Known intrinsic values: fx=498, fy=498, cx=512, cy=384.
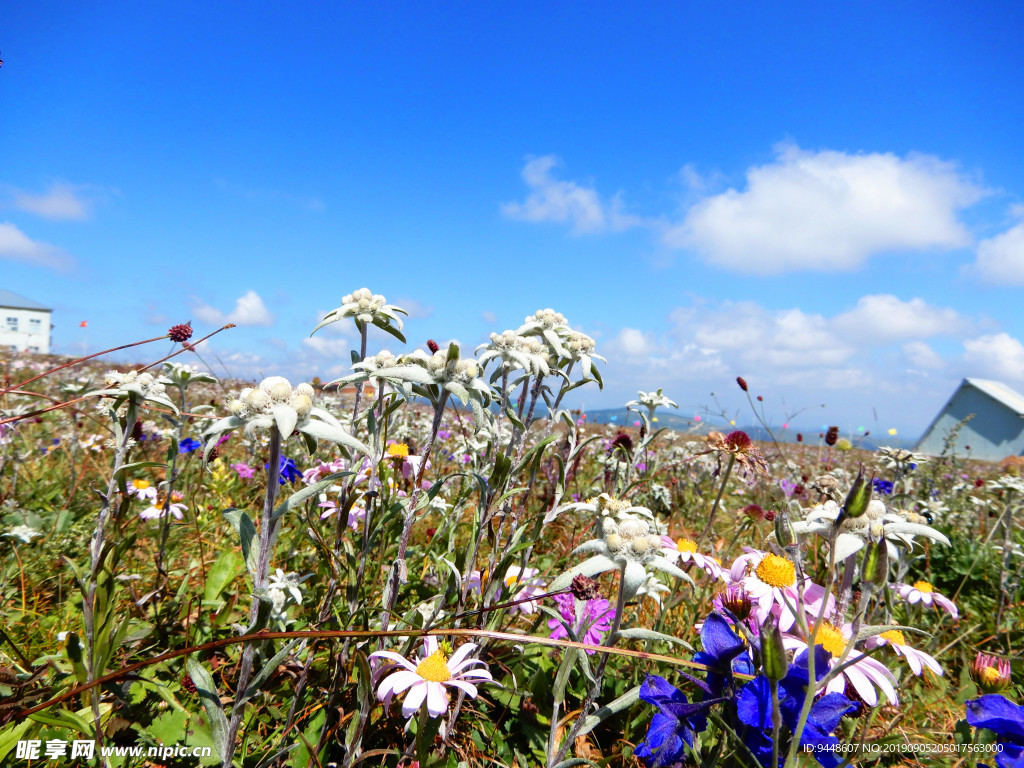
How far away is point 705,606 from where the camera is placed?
3.29 m

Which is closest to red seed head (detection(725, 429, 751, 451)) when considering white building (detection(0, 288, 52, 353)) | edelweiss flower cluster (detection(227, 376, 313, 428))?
edelweiss flower cluster (detection(227, 376, 313, 428))

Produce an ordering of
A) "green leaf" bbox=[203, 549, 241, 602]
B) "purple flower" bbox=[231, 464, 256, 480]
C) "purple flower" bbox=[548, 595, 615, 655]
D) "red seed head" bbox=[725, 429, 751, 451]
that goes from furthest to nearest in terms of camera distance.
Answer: "purple flower" bbox=[231, 464, 256, 480] → "red seed head" bbox=[725, 429, 751, 451] → "green leaf" bbox=[203, 549, 241, 602] → "purple flower" bbox=[548, 595, 615, 655]

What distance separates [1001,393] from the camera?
20.6 m

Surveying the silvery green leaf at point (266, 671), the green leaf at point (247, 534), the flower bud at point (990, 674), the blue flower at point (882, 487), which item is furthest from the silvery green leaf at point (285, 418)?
the blue flower at point (882, 487)

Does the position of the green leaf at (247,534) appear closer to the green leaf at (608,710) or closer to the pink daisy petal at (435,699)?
the pink daisy petal at (435,699)

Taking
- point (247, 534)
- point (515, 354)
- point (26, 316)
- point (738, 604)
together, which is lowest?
point (738, 604)

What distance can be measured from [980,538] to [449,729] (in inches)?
203

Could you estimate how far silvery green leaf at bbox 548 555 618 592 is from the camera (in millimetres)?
1658

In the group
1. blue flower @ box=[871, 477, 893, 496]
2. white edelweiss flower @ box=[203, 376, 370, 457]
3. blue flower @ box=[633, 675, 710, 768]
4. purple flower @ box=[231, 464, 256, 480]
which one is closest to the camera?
white edelweiss flower @ box=[203, 376, 370, 457]

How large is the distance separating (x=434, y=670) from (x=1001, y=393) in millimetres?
27883

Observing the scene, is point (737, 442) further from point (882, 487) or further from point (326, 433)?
point (326, 433)

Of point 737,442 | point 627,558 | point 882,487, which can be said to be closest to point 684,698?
point 627,558

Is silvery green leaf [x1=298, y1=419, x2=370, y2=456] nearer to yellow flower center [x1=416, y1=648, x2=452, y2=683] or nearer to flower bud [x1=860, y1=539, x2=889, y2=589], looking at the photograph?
yellow flower center [x1=416, y1=648, x2=452, y2=683]

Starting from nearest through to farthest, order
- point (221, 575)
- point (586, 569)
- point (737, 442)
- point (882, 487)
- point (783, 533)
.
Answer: point (783, 533), point (586, 569), point (221, 575), point (737, 442), point (882, 487)
